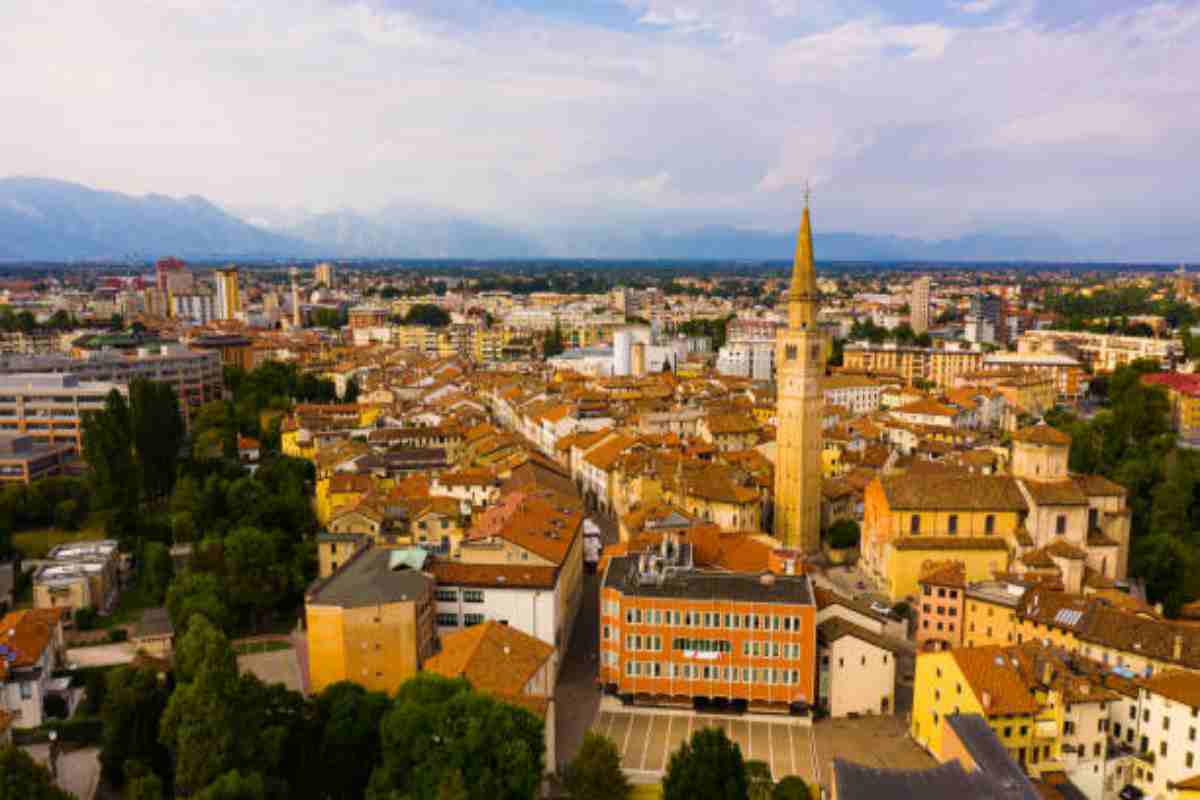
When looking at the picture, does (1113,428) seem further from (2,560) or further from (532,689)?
(2,560)

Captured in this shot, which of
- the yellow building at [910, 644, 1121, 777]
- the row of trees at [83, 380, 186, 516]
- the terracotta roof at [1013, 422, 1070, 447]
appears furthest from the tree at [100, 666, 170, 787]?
the terracotta roof at [1013, 422, 1070, 447]

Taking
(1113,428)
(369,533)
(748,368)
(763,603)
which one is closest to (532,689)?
(763,603)

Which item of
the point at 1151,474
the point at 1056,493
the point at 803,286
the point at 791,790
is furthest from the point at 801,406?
the point at 791,790

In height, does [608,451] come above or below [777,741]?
above

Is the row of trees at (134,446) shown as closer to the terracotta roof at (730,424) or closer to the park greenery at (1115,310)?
the terracotta roof at (730,424)


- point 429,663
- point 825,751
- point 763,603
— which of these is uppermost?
point 763,603

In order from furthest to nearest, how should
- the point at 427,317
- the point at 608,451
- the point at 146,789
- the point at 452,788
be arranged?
the point at 427,317 < the point at 608,451 < the point at 146,789 < the point at 452,788

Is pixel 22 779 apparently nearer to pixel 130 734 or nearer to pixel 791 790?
pixel 130 734
